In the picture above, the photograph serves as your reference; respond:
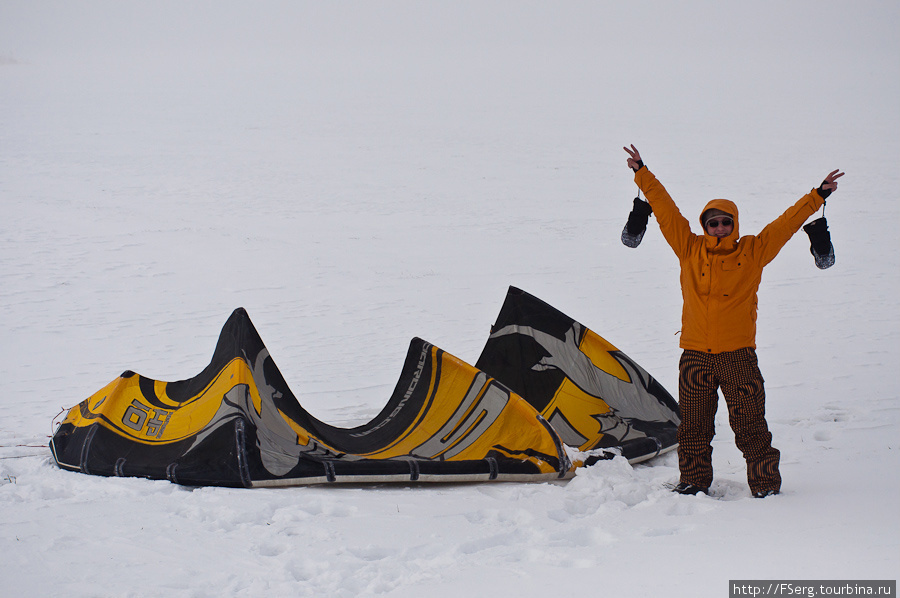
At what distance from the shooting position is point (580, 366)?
6156mm

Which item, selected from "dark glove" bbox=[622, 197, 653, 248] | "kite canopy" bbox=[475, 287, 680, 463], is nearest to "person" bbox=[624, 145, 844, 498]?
"dark glove" bbox=[622, 197, 653, 248]

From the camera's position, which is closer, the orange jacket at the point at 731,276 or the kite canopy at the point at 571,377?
the orange jacket at the point at 731,276

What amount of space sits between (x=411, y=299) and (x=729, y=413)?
697 centimetres

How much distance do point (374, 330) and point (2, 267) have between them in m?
6.09

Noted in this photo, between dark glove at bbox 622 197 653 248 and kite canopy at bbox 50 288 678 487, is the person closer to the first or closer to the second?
dark glove at bbox 622 197 653 248

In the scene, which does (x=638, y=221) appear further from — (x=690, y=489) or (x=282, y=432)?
(x=282, y=432)

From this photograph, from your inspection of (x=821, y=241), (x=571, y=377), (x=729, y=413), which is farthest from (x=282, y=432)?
(x=821, y=241)

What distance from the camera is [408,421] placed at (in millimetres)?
5637

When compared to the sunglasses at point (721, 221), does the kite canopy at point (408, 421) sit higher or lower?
lower

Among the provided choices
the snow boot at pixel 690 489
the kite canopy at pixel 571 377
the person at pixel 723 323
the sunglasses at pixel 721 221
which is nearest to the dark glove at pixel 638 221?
the person at pixel 723 323

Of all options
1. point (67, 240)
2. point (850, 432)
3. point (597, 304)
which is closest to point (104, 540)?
point (850, 432)

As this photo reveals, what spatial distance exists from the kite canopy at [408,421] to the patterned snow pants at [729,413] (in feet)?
2.43

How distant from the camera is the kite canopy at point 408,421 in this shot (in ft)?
16.2

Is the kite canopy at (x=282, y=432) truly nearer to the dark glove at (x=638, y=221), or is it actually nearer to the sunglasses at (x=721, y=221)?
the dark glove at (x=638, y=221)
